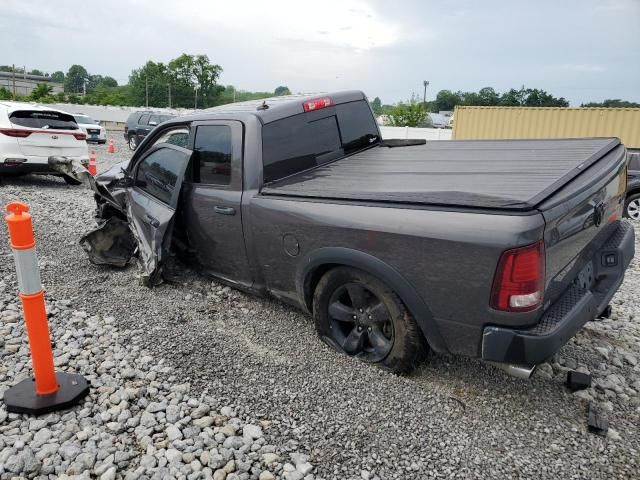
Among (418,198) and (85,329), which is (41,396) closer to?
(85,329)

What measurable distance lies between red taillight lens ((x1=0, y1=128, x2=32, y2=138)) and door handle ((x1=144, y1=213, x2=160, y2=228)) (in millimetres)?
6290

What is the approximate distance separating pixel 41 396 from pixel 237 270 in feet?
5.24

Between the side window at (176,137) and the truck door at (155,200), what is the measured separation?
0.20 ft

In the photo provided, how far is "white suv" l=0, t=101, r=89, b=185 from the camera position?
8961 millimetres

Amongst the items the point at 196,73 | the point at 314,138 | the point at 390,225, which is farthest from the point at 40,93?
the point at 390,225

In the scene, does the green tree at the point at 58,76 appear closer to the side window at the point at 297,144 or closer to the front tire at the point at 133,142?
the front tire at the point at 133,142

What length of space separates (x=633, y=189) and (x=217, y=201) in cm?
801

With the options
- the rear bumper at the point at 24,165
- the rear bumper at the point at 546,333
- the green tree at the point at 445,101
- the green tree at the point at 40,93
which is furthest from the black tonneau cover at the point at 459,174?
the green tree at the point at 445,101

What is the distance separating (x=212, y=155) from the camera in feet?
12.8

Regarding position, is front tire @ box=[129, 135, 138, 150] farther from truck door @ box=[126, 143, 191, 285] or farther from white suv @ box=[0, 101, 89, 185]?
truck door @ box=[126, 143, 191, 285]

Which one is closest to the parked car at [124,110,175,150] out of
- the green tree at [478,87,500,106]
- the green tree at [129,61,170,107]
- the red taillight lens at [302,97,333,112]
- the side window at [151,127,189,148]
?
the side window at [151,127,189,148]

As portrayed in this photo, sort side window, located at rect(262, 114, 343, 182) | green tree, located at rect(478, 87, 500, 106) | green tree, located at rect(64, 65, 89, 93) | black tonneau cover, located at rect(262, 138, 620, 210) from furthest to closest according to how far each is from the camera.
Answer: green tree, located at rect(64, 65, 89, 93), green tree, located at rect(478, 87, 500, 106), side window, located at rect(262, 114, 343, 182), black tonneau cover, located at rect(262, 138, 620, 210)

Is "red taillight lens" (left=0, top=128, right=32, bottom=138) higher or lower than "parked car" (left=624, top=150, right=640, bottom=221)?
higher

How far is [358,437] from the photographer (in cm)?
254
